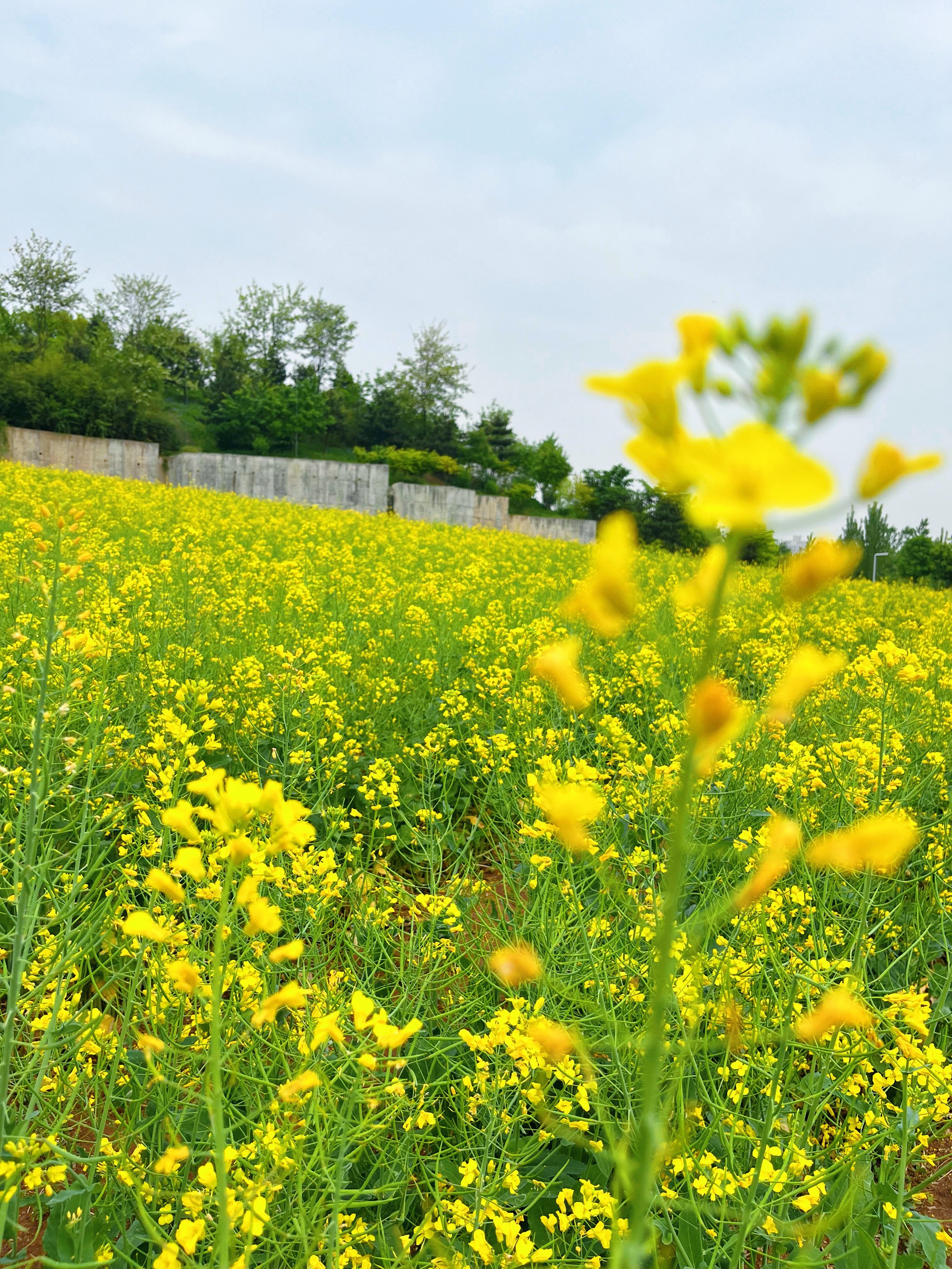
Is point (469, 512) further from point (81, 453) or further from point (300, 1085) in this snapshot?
point (300, 1085)

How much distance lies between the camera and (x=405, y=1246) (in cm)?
143

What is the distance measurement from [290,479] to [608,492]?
17.6m

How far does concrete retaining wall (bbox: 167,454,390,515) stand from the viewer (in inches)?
835

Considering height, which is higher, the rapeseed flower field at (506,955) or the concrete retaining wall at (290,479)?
the concrete retaining wall at (290,479)

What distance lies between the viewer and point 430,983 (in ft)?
6.80

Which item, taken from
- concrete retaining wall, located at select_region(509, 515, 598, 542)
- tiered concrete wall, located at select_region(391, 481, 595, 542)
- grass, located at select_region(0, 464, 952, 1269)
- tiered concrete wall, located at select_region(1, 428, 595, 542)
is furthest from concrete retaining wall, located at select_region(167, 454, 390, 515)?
grass, located at select_region(0, 464, 952, 1269)

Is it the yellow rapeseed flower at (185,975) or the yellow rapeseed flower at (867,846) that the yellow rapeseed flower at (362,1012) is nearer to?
the yellow rapeseed flower at (185,975)

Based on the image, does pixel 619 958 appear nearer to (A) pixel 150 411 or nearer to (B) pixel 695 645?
(B) pixel 695 645

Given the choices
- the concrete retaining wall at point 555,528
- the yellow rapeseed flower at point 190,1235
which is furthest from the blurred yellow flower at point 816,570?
the concrete retaining wall at point 555,528

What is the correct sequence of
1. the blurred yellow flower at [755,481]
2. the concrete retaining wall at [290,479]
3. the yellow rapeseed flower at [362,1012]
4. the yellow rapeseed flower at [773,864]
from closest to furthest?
1. the blurred yellow flower at [755,481]
2. the yellow rapeseed flower at [773,864]
3. the yellow rapeseed flower at [362,1012]
4. the concrete retaining wall at [290,479]

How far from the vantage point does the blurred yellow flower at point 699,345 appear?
587 millimetres

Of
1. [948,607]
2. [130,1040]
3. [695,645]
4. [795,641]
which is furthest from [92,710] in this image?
[948,607]

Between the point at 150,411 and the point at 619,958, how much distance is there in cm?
2899

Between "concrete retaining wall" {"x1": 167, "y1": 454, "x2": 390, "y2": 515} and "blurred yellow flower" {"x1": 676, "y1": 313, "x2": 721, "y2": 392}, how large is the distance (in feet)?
67.7
